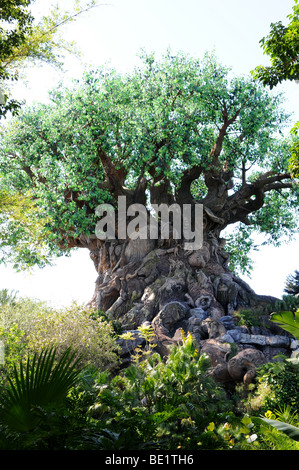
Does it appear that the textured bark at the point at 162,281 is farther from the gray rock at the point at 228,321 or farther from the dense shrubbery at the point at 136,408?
the dense shrubbery at the point at 136,408

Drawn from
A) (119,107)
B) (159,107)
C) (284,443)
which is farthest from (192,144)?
(284,443)

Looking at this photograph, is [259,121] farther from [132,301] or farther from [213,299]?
[132,301]

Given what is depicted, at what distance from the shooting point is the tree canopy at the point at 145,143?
15672mm

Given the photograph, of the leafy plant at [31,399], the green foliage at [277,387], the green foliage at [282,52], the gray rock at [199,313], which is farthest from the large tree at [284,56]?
the leafy plant at [31,399]

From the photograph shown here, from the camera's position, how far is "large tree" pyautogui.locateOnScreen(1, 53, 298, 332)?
15.7m

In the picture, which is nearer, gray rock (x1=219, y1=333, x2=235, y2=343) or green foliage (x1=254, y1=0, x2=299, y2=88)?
green foliage (x1=254, y1=0, x2=299, y2=88)

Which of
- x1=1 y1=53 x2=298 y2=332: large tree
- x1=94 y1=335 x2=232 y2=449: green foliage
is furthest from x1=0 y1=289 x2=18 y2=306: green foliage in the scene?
x1=94 y1=335 x2=232 y2=449: green foliage

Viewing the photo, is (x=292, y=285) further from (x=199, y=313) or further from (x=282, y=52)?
(x=282, y=52)

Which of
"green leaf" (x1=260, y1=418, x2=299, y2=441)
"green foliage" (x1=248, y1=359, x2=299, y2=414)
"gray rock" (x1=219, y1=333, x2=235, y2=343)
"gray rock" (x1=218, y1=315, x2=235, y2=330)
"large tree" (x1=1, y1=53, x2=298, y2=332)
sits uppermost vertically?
"large tree" (x1=1, y1=53, x2=298, y2=332)

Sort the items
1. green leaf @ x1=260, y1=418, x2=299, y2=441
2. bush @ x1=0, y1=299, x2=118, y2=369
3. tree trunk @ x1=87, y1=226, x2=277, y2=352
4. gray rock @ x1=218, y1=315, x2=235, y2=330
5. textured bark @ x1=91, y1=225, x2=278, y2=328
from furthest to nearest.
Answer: textured bark @ x1=91, y1=225, x2=278, y2=328 < tree trunk @ x1=87, y1=226, x2=277, y2=352 < gray rock @ x1=218, y1=315, x2=235, y2=330 < bush @ x1=0, y1=299, x2=118, y2=369 < green leaf @ x1=260, y1=418, x2=299, y2=441

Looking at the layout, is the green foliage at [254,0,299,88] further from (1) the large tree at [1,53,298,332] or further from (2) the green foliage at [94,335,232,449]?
(2) the green foliage at [94,335,232,449]

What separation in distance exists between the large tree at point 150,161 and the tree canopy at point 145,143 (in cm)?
4

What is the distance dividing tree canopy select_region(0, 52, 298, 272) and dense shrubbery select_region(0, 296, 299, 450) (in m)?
7.01

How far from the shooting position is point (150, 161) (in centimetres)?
1686
